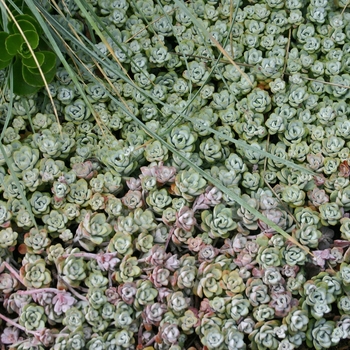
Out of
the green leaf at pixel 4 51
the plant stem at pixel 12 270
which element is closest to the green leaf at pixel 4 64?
the green leaf at pixel 4 51

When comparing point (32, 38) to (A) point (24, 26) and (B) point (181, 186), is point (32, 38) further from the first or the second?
(B) point (181, 186)

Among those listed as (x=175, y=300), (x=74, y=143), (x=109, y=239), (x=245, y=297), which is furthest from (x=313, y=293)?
(x=74, y=143)

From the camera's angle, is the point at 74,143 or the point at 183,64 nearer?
the point at 74,143

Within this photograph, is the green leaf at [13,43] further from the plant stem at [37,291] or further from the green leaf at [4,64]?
the plant stem at [37,291]

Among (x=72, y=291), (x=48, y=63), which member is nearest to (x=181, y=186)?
(x=72, y=291)

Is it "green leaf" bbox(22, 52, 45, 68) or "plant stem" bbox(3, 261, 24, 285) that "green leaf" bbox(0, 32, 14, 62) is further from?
"plant stem" bbox(3, 261, 24, 285)

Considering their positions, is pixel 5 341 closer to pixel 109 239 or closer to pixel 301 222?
pixel 109 239
